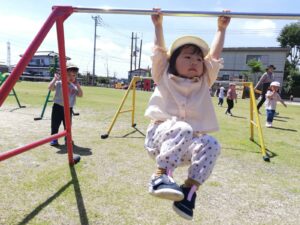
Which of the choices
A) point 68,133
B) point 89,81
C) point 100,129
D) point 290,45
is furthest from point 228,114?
point 89,81

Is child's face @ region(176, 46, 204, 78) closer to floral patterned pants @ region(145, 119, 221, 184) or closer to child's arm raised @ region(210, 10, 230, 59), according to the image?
child's arm raised @ region(210, 10, 230, 59)

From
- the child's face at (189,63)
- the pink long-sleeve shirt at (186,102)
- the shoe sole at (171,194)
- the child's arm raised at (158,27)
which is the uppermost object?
the child's arm raised at (158,27)

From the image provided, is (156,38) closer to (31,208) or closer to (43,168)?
(31,208)

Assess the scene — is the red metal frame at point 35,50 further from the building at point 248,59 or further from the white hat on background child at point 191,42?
the building at point 248,59

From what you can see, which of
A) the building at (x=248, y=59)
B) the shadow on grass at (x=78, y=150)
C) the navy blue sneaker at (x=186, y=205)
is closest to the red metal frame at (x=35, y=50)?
the shadow on grass at (x=78, y=150)

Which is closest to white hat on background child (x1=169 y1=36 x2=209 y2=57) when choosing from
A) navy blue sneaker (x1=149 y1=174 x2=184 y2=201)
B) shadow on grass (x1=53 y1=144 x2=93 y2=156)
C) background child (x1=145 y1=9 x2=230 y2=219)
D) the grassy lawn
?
background child (x1=145 y1=9 x2=230 y2=219)

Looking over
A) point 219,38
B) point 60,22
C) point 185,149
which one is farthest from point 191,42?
point 60,22

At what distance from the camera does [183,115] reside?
8.17 feet

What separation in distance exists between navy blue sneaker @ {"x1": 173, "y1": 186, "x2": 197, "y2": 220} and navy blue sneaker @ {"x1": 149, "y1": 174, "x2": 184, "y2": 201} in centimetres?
10

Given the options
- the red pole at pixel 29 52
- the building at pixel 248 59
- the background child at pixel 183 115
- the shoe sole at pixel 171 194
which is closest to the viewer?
the shoe sole at pixel 171 194

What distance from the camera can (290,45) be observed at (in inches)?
1783

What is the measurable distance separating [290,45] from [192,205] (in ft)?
159

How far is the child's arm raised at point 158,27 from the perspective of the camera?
273 cm

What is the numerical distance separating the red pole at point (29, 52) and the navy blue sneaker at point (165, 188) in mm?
1263
